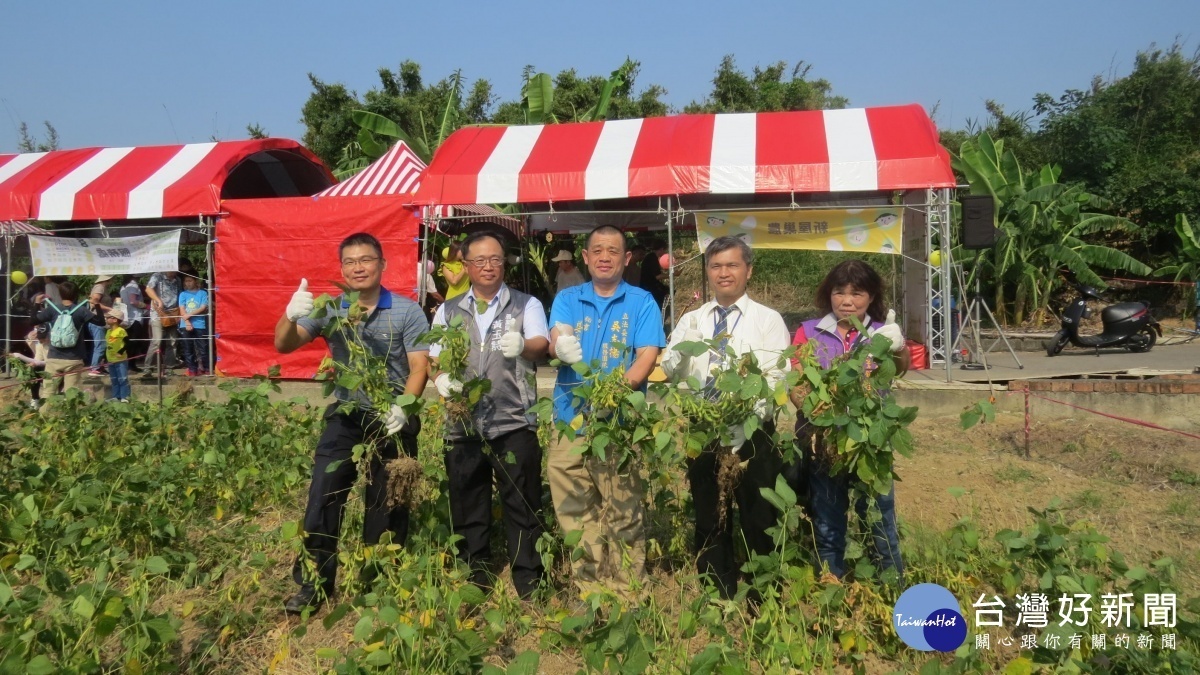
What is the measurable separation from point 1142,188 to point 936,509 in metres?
11.7

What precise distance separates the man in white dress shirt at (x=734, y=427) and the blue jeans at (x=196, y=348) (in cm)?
748

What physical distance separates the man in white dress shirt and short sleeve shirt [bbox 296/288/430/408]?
101 cm

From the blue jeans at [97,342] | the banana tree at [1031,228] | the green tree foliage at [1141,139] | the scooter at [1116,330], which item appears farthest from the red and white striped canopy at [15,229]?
the green tree foliage at [1141,139]

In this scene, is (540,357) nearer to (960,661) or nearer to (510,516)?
(510,516)

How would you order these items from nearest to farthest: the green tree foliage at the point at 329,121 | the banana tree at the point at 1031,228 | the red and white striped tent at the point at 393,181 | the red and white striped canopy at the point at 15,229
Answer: the red and white striped canopy at the point at 15,229, the red and white striped tent at the point at 393,181, the banana tree at the point at 1031,228, the green tree foliage at the point at 329,121

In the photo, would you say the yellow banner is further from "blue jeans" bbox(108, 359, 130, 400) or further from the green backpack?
the green backpack

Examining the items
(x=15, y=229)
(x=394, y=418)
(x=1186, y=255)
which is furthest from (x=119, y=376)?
(x=1186, y=255)

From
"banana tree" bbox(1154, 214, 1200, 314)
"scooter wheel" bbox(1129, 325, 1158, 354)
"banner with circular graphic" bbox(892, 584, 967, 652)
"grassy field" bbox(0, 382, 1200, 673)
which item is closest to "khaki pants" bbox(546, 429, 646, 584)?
"grassy field" bbox(0, 382, 1200, 673)

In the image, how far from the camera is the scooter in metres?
9.73

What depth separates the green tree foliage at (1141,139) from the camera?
13.0 meters

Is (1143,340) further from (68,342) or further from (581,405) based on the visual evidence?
(68,342)

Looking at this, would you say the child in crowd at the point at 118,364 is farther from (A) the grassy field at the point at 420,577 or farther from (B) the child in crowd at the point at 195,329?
(A) the grassy field at the point at 420,577

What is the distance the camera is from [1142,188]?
13.1 meters

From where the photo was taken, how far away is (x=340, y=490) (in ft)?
9.80
